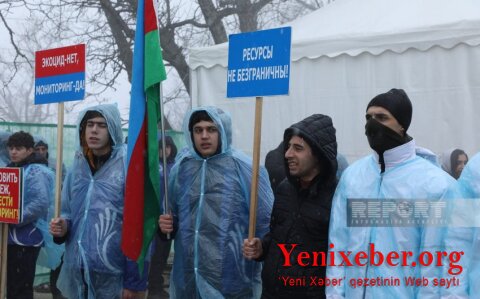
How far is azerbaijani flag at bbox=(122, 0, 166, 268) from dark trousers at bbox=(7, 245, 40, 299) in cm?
214

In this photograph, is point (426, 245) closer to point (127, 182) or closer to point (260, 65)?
point (260, 65)

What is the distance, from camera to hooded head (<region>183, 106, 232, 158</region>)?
4914 mm

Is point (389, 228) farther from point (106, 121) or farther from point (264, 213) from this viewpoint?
point (106, 121)

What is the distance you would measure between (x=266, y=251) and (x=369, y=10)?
172 inches

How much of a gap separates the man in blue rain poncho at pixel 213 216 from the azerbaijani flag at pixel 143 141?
0.18m

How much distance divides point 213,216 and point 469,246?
5.83 feet

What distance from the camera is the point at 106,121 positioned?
5.28 meters

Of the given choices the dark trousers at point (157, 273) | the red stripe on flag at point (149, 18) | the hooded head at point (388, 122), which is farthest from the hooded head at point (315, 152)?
the dark trousers at point (157, 273)

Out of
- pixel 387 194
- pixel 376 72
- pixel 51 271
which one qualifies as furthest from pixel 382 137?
pixel 51 271

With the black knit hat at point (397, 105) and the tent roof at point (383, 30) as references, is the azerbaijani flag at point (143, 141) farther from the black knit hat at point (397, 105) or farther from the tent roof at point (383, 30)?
the tent roof at point (383, 30)

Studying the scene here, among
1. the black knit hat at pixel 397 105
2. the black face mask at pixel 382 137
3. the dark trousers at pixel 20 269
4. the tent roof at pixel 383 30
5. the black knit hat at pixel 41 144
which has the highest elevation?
the tent roof at pixel 383 30

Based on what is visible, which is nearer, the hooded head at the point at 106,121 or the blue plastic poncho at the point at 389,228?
the blue plastic poncho at the point at 389,228

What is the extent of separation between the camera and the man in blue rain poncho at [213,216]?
4.80 meters

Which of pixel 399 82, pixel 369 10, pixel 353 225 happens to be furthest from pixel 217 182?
pixel 369 10
